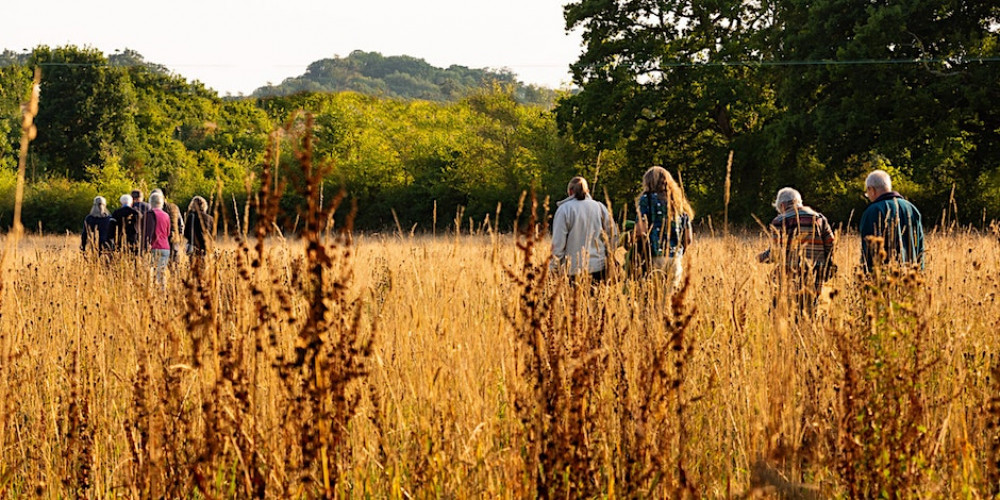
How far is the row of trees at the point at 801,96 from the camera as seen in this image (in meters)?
23.0

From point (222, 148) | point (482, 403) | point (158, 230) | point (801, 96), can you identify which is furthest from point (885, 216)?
point (222, 148)

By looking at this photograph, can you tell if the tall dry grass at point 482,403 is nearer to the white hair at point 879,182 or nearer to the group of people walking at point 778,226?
the group of people walking at point 778,226

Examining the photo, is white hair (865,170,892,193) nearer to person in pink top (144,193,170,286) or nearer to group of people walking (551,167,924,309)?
group of people walking (551,167,924,309)

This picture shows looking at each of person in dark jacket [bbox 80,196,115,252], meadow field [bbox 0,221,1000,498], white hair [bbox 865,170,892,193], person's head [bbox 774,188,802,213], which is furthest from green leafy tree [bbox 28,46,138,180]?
meadow field [bbox 0,221,1000,498]

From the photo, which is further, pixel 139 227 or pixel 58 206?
pixel 58 206

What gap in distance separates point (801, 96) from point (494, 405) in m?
23.6

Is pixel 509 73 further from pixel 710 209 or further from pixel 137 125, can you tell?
pixel 710 209

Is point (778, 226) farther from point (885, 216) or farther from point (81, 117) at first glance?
point (81, 117)

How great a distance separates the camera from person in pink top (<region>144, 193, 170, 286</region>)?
9.52 metres

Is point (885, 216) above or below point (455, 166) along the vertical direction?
below

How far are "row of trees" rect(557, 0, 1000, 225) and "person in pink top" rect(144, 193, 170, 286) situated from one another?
18.7 meters

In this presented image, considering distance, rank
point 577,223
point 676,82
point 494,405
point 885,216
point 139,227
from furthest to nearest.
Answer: point 676,82, point 139,227, point 577,223, point 885,216, point 494,405

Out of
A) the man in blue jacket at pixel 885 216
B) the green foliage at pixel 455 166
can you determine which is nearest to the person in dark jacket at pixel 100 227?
the man in blue jacket at pixel 885 216

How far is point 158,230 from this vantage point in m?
9.61
